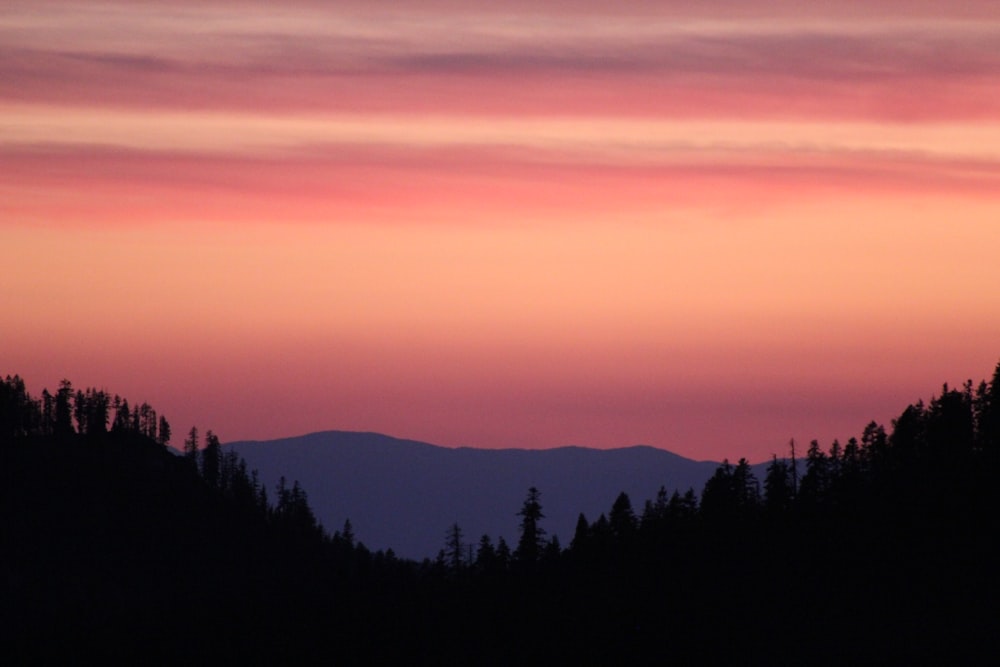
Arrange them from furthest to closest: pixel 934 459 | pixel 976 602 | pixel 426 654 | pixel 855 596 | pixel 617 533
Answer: pixel 617 533, pixel 934 459, pixel 426 654, pixel 855 596, pixel 976 602

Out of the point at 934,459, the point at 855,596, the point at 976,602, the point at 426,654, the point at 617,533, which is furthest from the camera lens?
the point at 617,533

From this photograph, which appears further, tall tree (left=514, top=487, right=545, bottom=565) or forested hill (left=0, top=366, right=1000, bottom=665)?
tall tree (left=514, top=487, right=545, bottom=565)

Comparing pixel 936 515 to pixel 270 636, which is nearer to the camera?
pixel 936 515

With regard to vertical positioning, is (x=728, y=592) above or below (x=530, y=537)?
below

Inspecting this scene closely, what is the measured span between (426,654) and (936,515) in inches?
2040

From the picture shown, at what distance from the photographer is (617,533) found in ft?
607

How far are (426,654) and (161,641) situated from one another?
38228 millimetres

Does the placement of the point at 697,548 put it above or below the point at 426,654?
above

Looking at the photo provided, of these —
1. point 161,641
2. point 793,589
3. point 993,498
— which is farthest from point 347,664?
point 993,498

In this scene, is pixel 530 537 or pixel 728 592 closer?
pixel 728 592

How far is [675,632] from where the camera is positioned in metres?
132

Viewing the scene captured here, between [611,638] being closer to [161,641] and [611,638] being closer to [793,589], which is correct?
[793,589]

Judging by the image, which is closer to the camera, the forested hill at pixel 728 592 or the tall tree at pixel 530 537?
the forested hill at pixel 728 592

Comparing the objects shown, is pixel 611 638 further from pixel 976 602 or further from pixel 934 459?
pixel 934 459
